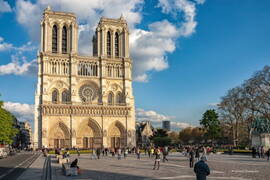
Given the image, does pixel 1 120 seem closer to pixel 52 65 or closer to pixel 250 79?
pixel 52 65

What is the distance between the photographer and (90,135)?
69750 mm

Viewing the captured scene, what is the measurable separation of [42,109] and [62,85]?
7092 mm

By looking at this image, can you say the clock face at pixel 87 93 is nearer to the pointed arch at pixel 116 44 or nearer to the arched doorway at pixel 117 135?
the arched doorway at pixel 117 135

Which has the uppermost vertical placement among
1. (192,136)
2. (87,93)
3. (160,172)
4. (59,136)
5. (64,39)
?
(64,39)

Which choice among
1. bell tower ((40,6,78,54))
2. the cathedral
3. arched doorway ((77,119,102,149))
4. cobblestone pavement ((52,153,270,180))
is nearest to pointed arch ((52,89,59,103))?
the cathedral

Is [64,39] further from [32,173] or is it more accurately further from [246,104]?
[32,173]

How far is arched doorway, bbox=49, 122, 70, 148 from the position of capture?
6600cm

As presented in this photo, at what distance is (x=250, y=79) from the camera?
157 feet

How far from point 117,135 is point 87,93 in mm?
11908

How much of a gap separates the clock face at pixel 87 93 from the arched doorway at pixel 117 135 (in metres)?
8.09

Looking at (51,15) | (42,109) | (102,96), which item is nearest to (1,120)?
(42,109)

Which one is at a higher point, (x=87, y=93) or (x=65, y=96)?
(x=87, y=93)

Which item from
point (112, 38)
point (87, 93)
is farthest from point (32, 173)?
point (112, 38)

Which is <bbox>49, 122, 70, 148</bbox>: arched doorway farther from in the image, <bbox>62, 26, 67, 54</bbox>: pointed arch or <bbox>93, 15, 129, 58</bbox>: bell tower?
<bbox>93, 15, 129, 58</bbox>: bell tower
